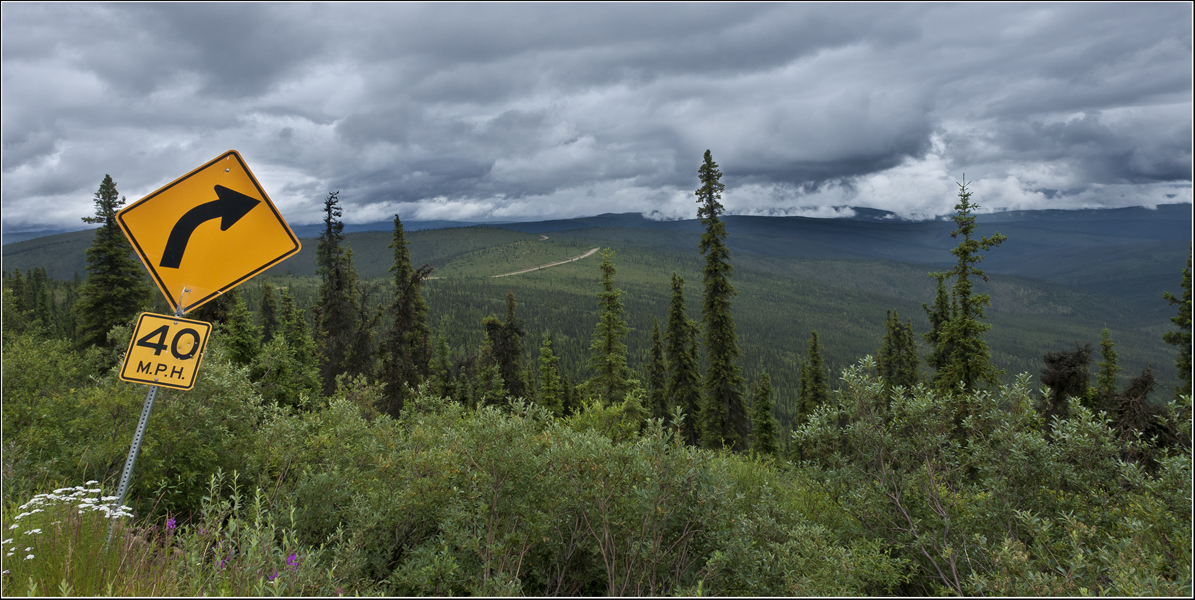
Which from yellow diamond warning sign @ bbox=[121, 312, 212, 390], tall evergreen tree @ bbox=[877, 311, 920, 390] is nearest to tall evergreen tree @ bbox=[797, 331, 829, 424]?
tall evergreen tree @ bbox=[877, 311, 920, 390]

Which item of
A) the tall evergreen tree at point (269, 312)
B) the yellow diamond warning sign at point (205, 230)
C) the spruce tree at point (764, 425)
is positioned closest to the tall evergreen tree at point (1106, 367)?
the spruce tree at point (764, 425)

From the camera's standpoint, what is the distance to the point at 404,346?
107ft

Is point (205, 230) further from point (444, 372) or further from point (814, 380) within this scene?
point (814, 380)

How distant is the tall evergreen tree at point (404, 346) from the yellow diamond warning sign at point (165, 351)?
94.5ft

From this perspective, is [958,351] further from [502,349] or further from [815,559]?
[502,349]

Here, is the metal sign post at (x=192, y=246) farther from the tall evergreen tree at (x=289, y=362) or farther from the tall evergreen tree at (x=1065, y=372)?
the tall evergreen tree at (x=1065, y=372)

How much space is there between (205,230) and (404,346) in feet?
101

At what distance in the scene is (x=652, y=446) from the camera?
6.36 meters

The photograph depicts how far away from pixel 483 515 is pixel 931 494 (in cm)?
654

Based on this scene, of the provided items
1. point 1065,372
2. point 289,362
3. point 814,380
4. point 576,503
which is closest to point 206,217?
point 576,503

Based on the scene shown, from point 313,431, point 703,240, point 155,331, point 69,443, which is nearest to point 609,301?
point 703,240

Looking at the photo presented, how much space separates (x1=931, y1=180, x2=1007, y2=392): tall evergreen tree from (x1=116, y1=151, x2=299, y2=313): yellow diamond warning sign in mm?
23249

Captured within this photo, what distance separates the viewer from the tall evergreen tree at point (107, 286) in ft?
88.6

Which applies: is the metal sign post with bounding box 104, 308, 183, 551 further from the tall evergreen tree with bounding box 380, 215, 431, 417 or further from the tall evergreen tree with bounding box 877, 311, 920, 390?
the tall evergreen tree with bounding box 877, 311, 920, 390
